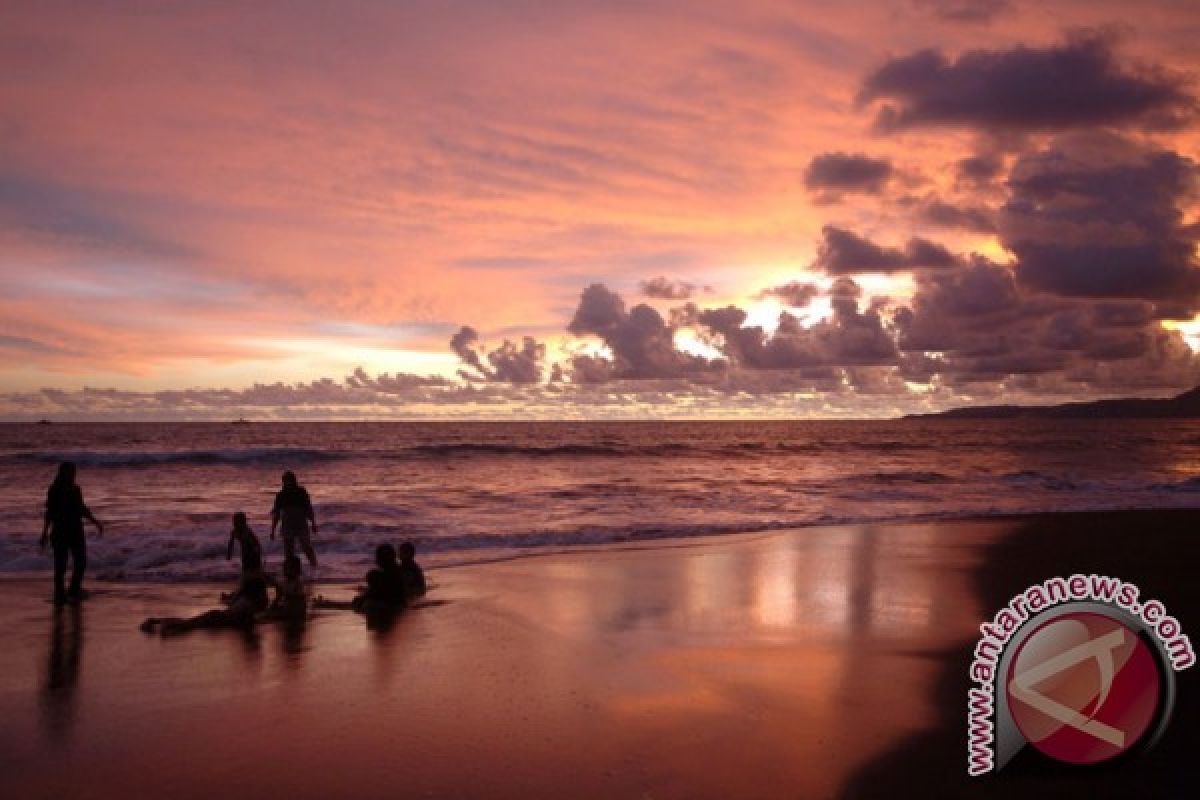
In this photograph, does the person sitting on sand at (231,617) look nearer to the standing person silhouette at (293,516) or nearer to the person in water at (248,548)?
the person in water at (248,548)

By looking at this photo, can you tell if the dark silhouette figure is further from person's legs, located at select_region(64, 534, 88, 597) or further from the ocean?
person's legs, located at select_region(64, 534, 88, 597)

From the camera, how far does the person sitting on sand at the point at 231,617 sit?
36.2 feet

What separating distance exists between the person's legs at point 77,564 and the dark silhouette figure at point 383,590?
486 centimetres

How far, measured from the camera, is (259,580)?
38.7ft

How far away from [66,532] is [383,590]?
5897mm

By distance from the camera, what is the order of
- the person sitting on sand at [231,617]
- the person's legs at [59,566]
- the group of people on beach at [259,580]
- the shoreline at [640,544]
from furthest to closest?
the shoreline at [640,544], the person's legs at [59,566], the group of people on beach at [259,580], the person sitting on sand at [231,617]

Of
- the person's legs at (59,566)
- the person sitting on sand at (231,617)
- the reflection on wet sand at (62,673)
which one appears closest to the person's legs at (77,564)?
the person's legs at (59,566)

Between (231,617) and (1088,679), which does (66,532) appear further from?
(1088,679)

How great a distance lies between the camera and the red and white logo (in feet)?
16.2

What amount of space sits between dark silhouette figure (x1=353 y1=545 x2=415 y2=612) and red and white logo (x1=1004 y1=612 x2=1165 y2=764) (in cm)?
874

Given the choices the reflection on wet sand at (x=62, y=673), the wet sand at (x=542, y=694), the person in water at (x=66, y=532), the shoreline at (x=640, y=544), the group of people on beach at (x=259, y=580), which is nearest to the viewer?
the wet sand at (x=542, y=694)

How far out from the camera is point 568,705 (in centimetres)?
786

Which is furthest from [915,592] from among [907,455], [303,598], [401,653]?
[907,455]

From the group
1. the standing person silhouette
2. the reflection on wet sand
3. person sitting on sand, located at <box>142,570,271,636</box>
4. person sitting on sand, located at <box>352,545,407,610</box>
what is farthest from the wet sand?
the standing person silhouette
